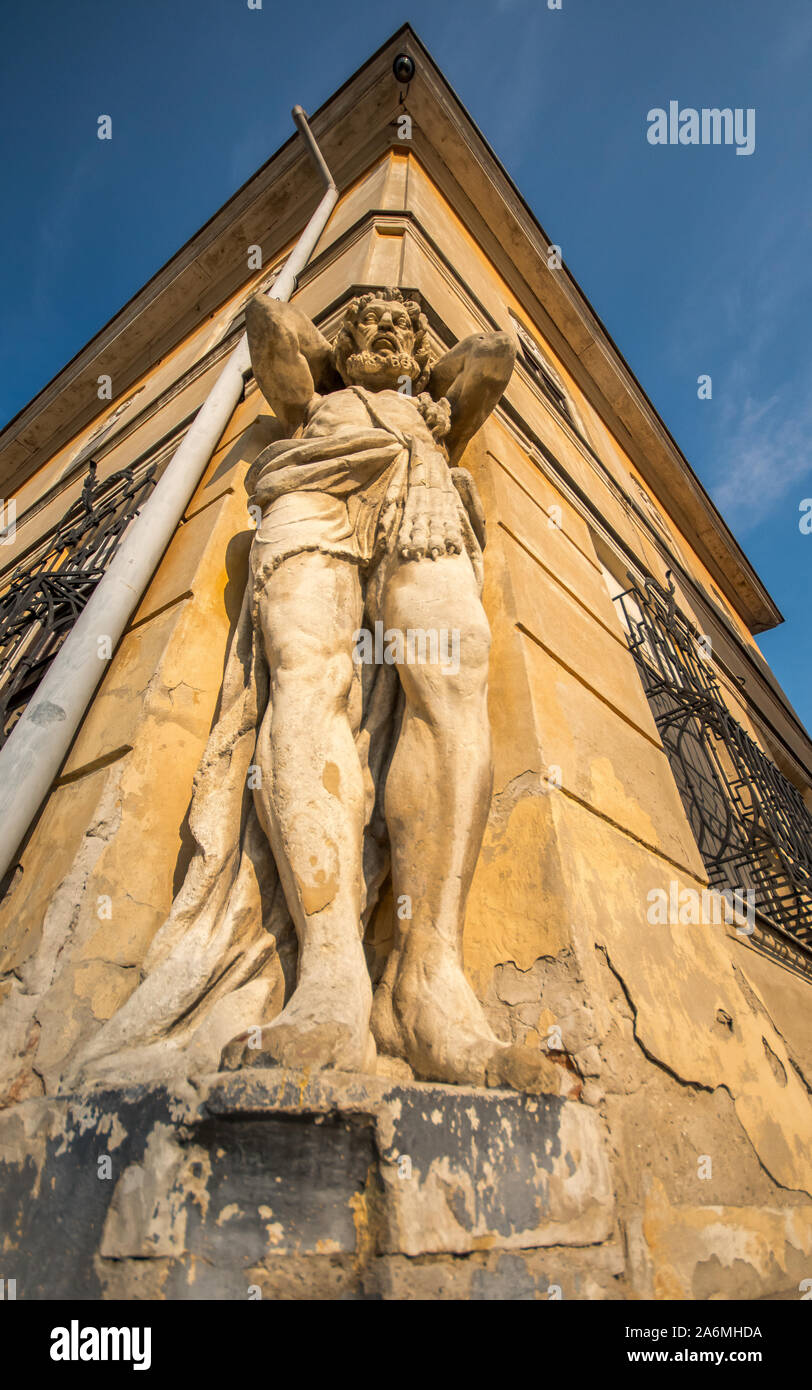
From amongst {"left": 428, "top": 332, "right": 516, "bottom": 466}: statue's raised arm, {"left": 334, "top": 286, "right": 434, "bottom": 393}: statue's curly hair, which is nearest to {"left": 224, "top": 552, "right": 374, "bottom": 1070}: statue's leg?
{"left": 428, "top": 332, "right": 516, "bottom": 466}: statue's raised arm

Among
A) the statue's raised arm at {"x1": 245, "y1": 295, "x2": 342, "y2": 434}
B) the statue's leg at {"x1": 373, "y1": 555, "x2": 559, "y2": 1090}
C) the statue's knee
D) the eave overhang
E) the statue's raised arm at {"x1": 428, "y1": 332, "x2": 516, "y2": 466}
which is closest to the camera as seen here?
the statue's leg at {"x1": 373, "y1": 555, "x2": 559, "y2": 1090}

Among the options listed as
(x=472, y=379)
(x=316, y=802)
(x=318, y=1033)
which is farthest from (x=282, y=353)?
(x=318, y=1033)

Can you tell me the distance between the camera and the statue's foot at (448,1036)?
1.17m

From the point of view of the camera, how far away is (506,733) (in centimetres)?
210

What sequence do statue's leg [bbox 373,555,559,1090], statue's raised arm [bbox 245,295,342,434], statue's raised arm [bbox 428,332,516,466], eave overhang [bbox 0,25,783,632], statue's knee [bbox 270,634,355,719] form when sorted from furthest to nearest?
eave overhang [bbox 0,25,783,632] < statue's raised arm [bbox 428,332,516,466] < statue's raised arm [bbox 245,295,342,434] < statue's knee [bbox 270,634,355,719] < statue's leg [bbox 373,555,559,1090]

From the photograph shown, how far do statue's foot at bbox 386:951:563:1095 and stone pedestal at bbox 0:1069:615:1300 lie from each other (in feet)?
0.34

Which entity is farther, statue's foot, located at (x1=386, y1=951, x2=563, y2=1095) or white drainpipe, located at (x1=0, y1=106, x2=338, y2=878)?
white drainpipe, located at (x1=0, y1=106, x2=338, y2=878)

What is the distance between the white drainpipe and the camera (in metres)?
2.08

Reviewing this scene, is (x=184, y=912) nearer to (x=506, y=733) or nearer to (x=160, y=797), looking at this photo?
(x=160, y=797)

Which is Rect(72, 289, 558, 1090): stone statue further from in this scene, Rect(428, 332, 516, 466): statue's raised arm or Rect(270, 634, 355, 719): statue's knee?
Rect(428, 332, 516, 466): statue's raised arm

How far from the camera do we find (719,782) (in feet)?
16.2

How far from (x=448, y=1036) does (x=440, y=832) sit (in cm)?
43
